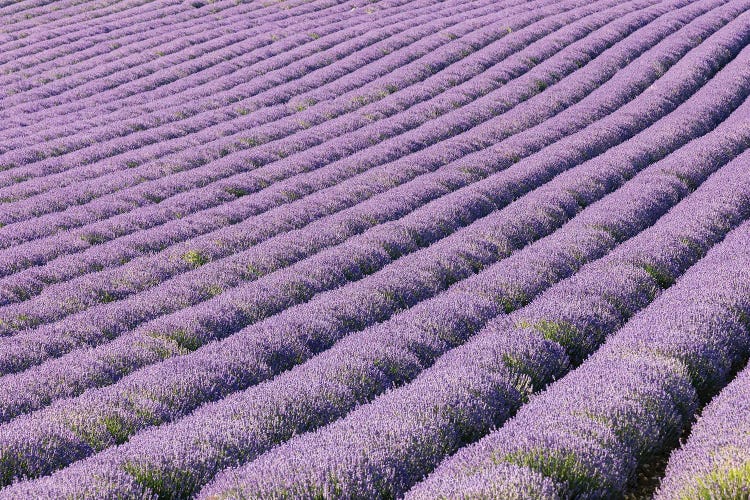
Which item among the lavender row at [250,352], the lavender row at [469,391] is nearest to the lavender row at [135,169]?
the lavender row at [250,352]

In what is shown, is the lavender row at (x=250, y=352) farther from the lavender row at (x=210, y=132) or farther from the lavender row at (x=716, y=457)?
the lavender row at (x=210, y=132)

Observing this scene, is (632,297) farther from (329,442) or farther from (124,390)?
(124,390)

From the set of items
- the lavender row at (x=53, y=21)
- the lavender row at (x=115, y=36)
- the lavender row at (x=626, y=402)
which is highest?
the lavender row at (x=626, y=402)

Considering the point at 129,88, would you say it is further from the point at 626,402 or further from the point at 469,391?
the point at 626,402

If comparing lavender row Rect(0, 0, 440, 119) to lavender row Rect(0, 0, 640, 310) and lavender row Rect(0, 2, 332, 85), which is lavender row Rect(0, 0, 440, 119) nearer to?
lavender row Rect(0, 2, 332, 85)

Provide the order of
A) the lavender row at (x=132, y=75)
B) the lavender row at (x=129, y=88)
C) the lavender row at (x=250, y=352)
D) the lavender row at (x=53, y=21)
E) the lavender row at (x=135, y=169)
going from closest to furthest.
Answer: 1. the lavender row at (x=250, y=352)
2. the lavender row at (x=135, y=169)
3. the lavender row at (x=129, y=88)
4. the lavender row at (x=132, y=75)
5. the lavender row at (x=53, y=21)

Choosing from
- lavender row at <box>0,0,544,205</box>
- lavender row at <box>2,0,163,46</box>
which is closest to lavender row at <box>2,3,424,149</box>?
lavender row at <box>0,0,544,205</box>
